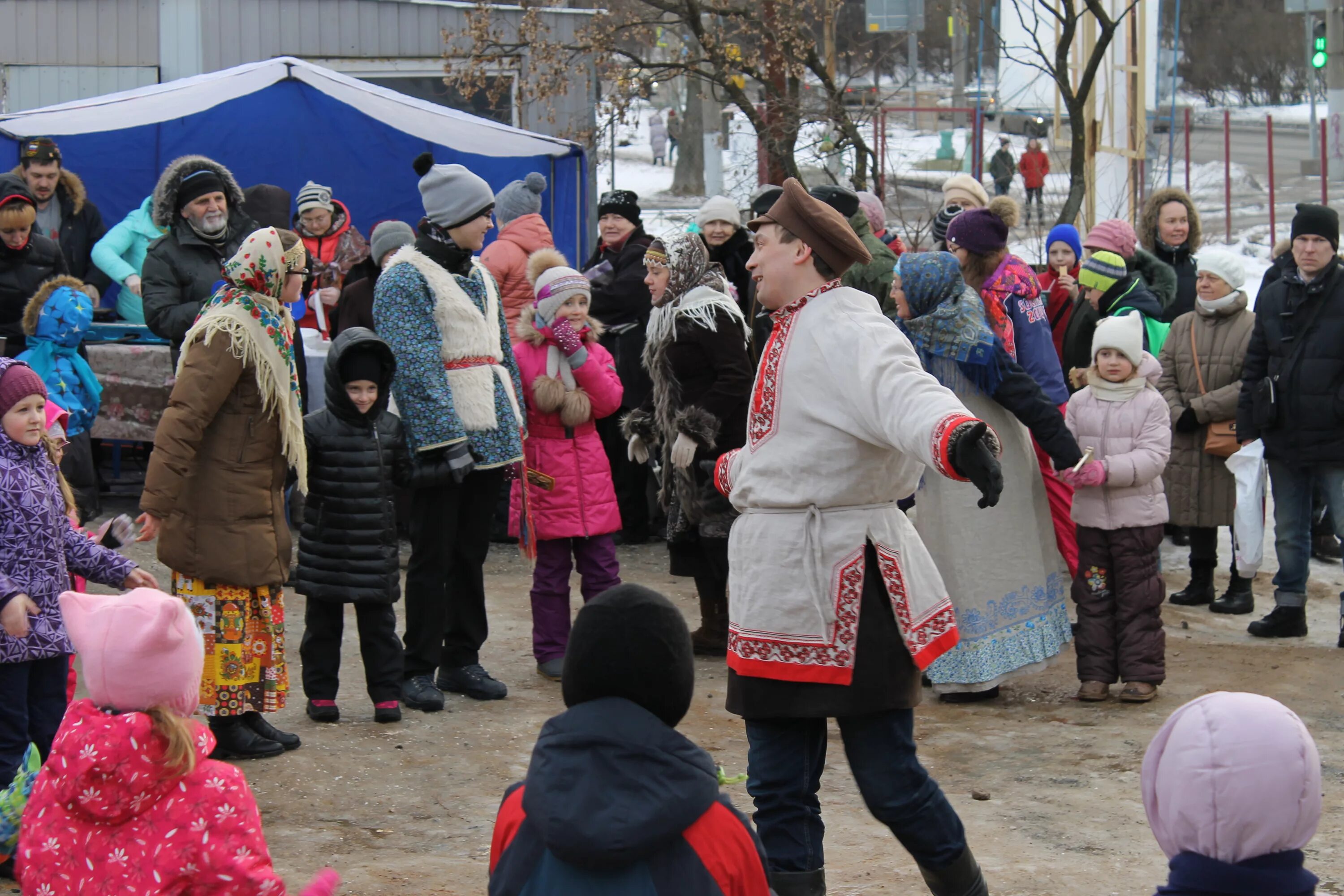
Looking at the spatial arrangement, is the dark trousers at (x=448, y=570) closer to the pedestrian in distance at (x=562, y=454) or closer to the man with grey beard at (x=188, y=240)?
the pedestrian in distance at (x=562, y=454)

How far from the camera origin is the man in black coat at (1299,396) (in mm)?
6848

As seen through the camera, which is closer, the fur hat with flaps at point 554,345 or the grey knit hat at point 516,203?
the fur hat with flaps at point 554,345

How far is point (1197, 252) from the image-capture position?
9.21m

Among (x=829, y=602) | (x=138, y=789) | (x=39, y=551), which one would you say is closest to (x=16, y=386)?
(x=39, y=551)

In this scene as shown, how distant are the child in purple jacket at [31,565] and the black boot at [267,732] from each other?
3.23 feet

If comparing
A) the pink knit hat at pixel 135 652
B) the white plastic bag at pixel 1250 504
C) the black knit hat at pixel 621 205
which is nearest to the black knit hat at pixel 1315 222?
the white plastic bag at pixel 1250 504

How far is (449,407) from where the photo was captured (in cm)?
562

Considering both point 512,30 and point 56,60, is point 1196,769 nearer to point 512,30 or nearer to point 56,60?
point 512,30

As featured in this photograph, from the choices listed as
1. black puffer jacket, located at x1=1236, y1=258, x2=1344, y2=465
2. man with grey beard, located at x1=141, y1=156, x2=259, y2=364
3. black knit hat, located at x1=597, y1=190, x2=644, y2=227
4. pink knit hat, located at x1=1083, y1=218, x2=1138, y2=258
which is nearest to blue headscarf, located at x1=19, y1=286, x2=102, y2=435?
man with grey beard, located at x1=141, y1=156, x2=259, y2=364

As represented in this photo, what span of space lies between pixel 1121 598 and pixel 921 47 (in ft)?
127

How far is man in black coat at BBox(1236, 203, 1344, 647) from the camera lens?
6.85 m

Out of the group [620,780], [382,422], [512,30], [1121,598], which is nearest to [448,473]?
[382,422]

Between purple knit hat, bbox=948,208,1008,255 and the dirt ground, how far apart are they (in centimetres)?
179

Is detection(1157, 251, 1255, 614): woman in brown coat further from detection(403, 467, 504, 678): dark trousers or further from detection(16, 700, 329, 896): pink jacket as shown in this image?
detection(16, 700, 329, 896): pink jacket
